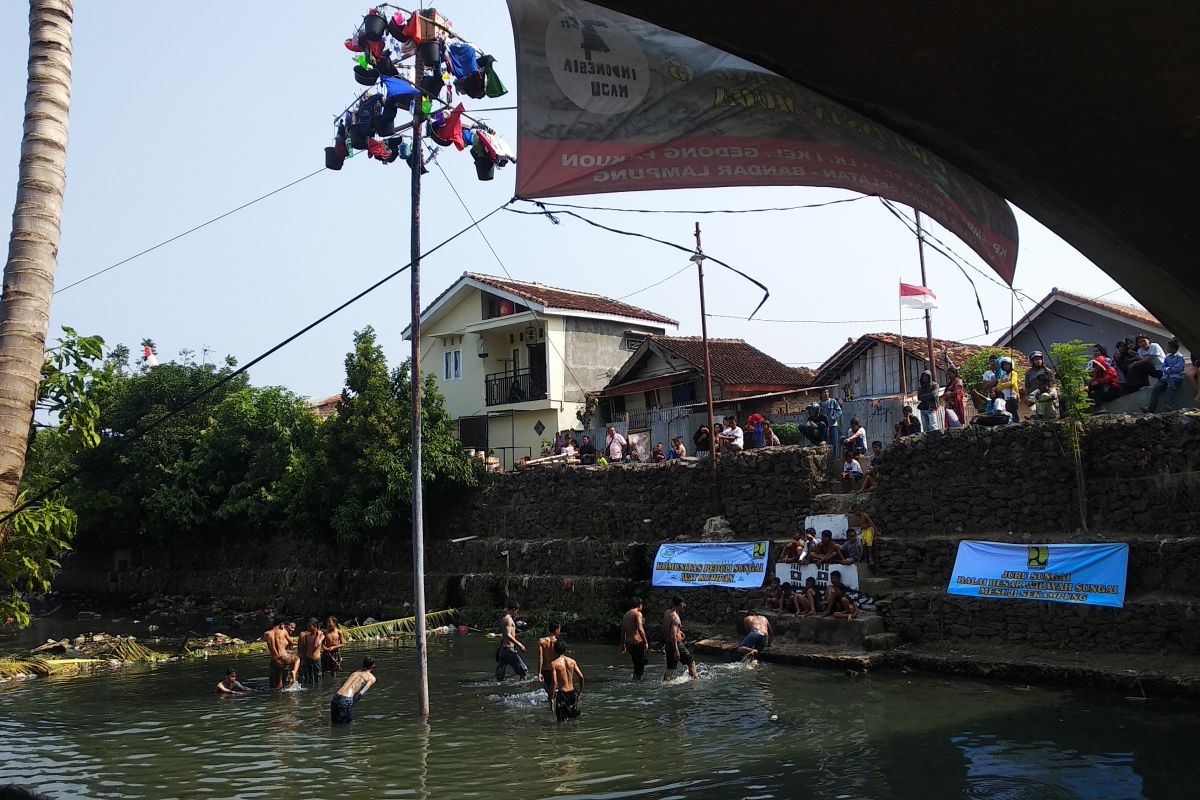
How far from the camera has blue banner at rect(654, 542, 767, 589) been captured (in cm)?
2092

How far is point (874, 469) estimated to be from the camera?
20406mm

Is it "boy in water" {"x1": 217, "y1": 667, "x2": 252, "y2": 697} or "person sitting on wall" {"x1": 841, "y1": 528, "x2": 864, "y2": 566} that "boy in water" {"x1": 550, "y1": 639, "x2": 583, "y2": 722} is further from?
"boy in water" {"x1": 217, "y1": 667, "x2": 252, "y2": 697}

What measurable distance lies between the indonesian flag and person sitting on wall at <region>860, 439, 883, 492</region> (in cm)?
421

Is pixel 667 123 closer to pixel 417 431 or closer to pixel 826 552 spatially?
pixel 417 431

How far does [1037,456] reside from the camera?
17.1 m

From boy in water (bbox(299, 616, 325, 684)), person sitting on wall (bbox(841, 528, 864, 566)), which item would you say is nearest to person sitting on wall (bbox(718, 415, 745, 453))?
person sitting on wall (bbox(841, 528, 864, 566))

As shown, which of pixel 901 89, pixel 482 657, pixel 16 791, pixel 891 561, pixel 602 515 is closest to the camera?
pixel 16 791

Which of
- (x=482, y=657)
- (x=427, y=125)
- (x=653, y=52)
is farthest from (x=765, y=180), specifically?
(x=482, y=657)

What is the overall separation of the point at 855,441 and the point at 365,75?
560 inches

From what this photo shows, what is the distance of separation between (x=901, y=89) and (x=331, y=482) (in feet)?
92.5

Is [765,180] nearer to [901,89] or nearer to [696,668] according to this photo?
[901,89]

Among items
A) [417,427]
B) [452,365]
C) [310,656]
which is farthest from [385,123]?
[452,365]

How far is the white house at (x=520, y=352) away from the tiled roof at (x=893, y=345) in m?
9.92

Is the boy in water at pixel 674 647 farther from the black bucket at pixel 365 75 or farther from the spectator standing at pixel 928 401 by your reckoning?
the black bucket at pixel 365 75
